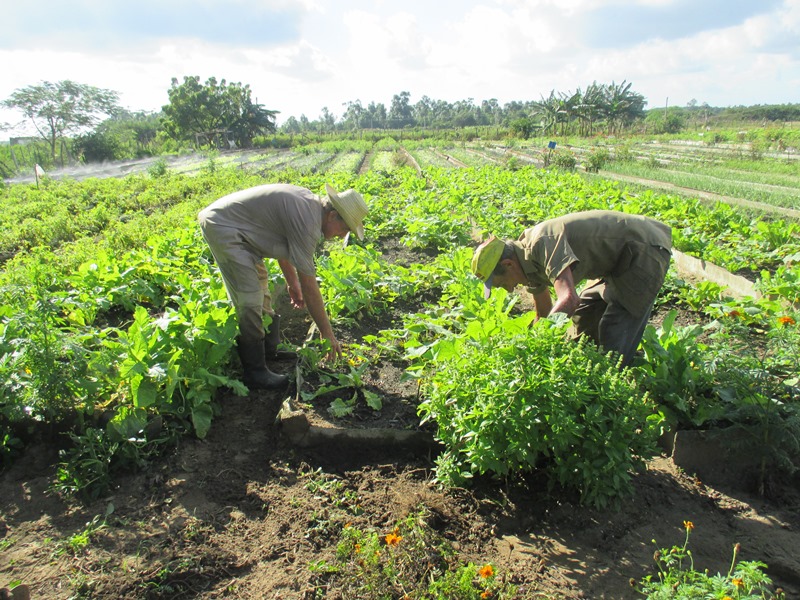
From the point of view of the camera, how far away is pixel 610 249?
3.48 metres

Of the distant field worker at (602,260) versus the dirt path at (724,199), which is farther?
the dirt path at (724,199)

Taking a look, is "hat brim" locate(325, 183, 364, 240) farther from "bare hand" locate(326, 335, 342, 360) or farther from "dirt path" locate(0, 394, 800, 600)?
"dirt path" locate(0, 394, 800, 600)

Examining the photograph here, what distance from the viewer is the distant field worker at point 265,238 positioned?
365 cm

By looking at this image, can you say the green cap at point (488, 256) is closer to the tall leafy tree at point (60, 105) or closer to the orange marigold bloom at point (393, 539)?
the orange marigold bloom at point (393, 539)

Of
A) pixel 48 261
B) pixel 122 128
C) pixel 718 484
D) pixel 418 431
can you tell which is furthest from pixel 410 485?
pixel 122 128

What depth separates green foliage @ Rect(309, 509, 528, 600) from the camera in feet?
6.88

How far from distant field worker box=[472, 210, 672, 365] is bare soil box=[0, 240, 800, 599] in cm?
102

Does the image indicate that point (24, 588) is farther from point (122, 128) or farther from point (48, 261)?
point (122, 128)

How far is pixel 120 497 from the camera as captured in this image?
288cm

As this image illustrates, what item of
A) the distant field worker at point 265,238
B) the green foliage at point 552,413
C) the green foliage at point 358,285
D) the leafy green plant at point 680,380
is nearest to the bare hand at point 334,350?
the distant field worker at point 265,238

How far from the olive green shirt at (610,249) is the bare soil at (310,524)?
120 cm

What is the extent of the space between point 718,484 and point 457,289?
259cm

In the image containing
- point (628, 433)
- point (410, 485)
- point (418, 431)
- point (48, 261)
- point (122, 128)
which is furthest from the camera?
point (122, 128)

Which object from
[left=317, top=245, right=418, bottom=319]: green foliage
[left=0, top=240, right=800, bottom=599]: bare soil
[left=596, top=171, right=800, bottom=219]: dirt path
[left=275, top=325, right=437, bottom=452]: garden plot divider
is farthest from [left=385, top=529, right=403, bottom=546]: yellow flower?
[left=596, top=171, right=800, bottom=219]: dirt path
